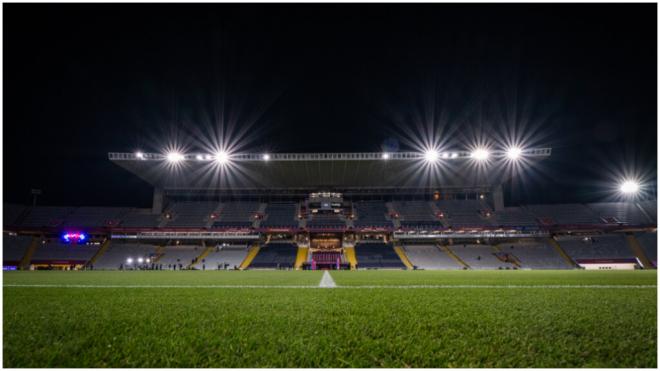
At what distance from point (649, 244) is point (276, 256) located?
128 feet

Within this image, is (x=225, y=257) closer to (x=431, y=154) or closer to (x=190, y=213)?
(x=190, y=213)

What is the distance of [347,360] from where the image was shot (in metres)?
1.44

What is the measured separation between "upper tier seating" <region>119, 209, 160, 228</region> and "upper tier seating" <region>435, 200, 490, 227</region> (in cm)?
3712

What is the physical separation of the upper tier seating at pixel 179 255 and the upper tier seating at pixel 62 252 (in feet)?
22.4

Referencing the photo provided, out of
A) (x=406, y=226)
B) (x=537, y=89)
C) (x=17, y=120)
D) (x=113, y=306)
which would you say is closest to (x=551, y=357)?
(x=113, y=306)

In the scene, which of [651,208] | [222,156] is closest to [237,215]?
[222,156]

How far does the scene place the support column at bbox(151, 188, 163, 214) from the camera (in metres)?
36.9

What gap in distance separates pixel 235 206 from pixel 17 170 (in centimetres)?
2172

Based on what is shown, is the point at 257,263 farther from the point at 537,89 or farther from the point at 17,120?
the point at 537,89

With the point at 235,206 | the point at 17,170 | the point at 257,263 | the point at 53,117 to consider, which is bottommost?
the point at 257,263

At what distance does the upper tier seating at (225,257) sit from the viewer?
94.6ft

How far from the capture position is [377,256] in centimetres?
3061

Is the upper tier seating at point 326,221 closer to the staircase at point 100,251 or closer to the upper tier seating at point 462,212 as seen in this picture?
the upper tier seating at point 462,212

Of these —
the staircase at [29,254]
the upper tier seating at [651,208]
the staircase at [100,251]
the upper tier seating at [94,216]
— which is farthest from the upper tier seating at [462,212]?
the staircase at [29,254]
